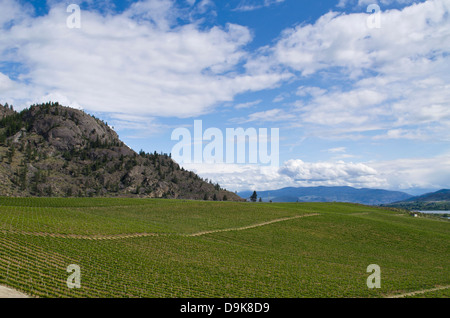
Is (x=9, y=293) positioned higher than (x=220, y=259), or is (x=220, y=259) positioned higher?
(x=9, y=293)

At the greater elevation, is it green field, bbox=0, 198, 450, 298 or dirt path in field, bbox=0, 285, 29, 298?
dirt path in field, bbox=0, 285, 29, 298

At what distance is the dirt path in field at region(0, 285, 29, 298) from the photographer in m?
20.6

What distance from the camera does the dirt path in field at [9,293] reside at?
20631mm

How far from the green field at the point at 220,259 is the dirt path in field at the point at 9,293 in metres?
0.79

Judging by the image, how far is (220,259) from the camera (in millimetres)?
42156

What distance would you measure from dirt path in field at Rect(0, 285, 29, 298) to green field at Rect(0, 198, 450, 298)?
0.79 m

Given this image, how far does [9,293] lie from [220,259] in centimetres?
2669

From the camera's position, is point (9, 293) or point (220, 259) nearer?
point (9, 293)

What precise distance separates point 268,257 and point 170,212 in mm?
55736

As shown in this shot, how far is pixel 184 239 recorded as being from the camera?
5462 centimetres

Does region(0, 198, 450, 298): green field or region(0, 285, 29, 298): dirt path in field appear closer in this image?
region(0, 285, 29, 298): dirt path in field
